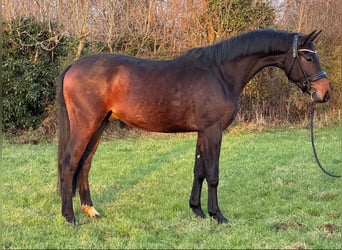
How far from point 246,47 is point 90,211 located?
2668mm

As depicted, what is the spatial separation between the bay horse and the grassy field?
15.7 inches

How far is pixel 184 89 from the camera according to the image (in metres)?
4.46

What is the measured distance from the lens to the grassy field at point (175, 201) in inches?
151

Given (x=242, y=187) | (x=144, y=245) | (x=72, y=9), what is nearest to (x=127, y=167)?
(x=242, y=187)

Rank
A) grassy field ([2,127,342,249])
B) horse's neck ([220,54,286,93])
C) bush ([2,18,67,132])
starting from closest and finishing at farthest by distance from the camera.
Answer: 1. grassy field ([2,127,342,249])
2. horse's neck ([220,54,286,93])
3. bush ([2,18,67,132])

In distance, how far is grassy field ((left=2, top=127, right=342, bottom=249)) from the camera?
3.84 metres

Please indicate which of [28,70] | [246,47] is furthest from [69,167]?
[28,70]

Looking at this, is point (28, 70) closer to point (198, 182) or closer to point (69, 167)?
point (69, 167)

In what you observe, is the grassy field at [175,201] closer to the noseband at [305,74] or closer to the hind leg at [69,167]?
the hind leg at [69,167]

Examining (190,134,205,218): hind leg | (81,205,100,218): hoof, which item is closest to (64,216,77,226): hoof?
(81,205,100,218): hoof

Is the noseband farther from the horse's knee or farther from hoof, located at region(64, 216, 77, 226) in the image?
hoof, located at region(64, 216, 77, 226)

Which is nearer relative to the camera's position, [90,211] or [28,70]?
[90,211]

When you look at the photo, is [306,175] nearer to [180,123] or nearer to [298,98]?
[180,123]

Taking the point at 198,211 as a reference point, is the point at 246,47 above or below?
above
